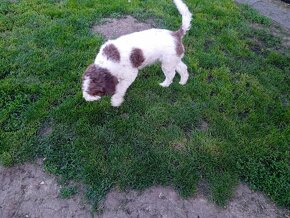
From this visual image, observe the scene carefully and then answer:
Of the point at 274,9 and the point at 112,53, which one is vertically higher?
the point at 112,53

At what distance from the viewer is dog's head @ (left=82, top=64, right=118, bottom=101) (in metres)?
4.23

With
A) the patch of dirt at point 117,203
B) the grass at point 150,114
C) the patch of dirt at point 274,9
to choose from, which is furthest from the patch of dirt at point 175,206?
the patch of dirt at point 274,9

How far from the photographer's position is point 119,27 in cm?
659

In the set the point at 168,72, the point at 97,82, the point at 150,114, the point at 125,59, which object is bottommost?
the point at 150,114

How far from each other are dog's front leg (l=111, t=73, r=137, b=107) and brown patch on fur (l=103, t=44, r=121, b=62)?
0.35 m

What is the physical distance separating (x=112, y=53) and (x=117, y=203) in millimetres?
1884

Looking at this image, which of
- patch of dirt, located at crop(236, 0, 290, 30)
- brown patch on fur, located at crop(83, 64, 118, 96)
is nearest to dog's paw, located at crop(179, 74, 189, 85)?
brown patch on fur, located at crop(83, 64, 118, 96)

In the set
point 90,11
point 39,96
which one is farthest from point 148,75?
point 90,11

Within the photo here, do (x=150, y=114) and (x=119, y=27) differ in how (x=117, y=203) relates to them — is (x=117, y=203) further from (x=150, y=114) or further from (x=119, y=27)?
(x=119, y=27)

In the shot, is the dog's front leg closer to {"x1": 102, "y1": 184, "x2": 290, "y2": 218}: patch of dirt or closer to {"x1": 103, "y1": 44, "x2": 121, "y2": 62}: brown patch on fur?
{"x1": 103, "y1": 44, "x2": 121, "y2": 62}: brown patch on fur

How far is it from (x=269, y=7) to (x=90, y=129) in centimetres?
557

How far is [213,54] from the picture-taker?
616 cm

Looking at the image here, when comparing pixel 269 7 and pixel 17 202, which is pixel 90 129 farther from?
pixel 269 7

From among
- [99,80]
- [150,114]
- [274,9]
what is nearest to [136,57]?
[99,80]
